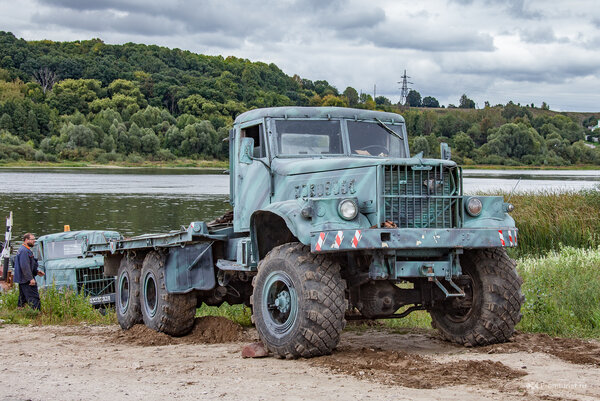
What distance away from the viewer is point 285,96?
107 metres

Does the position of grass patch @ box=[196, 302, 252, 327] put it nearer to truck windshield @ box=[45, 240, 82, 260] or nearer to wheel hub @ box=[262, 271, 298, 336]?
wheel hub @ box=[262, 271, 298, 336]

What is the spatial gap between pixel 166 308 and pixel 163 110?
119344 mm

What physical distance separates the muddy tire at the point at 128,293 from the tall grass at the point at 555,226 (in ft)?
36.9

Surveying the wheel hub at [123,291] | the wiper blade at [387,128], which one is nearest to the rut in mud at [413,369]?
the wiper blade at [387,128]

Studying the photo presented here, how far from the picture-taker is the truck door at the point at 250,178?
9750 mm

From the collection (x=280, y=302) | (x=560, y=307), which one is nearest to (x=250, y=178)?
(x=280, y=302)

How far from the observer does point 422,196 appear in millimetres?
8328

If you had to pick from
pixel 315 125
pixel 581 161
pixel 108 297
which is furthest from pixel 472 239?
pixel 581 161

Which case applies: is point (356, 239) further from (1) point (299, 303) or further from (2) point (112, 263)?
(2) point (112, 263)

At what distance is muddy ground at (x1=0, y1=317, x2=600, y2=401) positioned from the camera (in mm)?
6535

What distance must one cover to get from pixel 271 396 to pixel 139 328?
5.61 metres

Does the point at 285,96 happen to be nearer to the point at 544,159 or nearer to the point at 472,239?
the point at 544,159

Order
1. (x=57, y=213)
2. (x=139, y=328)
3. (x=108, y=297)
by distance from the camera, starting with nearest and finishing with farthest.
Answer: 1. (x=139, y=328)
2. (x=108, y=297)
3. (x=57, y=213)

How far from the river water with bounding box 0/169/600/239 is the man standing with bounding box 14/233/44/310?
1473 centimetres
